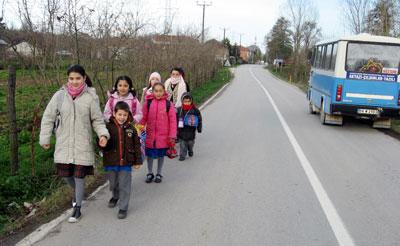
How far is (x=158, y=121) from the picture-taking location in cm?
657

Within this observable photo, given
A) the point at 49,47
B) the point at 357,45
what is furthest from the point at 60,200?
the point at 357,45

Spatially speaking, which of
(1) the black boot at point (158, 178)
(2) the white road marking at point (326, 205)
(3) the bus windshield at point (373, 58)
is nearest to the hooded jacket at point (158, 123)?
(1) the black boot at point (158, 178)

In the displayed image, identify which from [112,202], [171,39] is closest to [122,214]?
[112,202]

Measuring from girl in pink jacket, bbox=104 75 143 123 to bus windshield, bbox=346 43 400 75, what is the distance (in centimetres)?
859

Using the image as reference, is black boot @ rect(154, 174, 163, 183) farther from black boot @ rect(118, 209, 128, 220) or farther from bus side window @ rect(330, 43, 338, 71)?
bus side window @ rect(330, 43, 338, 71)

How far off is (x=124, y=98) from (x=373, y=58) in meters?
9.16

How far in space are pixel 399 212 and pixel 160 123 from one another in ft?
11.5

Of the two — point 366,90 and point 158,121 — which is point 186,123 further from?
point 366,90

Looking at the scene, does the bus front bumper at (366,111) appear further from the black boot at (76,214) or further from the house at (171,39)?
the black boot at (76,214)

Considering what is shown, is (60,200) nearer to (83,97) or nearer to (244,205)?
(83,97)

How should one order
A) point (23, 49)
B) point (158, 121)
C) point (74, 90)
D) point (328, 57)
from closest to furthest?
point (74, 90), point (158, 121), point (23, 49), point (328, 57)

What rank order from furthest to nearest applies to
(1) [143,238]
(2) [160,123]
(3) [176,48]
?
(3) [176,48]
(2) [160,123]
(1) [143,238]

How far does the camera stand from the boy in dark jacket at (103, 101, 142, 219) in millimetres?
5219

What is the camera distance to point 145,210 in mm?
5578
